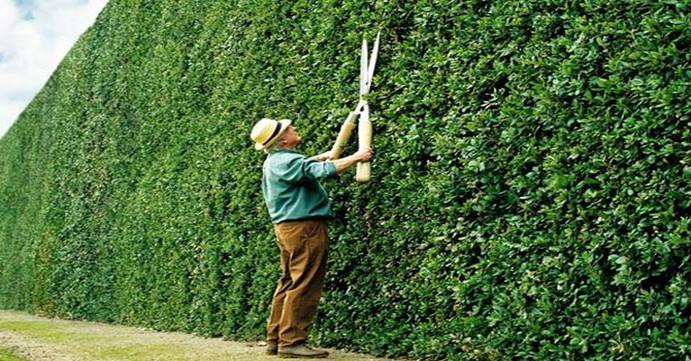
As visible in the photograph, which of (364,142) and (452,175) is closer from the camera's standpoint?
(452,175)

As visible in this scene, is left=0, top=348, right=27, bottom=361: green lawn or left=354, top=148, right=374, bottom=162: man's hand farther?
left=0, top=348, right=27, bottom=361: green lawn

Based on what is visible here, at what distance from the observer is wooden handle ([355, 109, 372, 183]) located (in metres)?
5.61

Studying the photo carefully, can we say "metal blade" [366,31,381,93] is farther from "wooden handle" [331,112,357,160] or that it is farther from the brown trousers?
the brown trousers

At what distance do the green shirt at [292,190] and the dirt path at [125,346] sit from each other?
40.3 inches

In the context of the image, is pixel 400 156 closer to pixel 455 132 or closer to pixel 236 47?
pixel 455 132

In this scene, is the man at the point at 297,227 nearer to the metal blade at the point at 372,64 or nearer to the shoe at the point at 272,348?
the shoe at the point at 272,348

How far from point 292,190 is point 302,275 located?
0.60 metres

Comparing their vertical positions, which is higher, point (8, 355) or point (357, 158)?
point (357, 158)

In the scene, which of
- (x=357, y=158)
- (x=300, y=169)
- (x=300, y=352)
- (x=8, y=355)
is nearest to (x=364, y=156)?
(x=357, y=158)

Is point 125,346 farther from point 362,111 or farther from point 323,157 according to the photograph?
point 362,111

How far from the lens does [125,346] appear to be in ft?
25.8

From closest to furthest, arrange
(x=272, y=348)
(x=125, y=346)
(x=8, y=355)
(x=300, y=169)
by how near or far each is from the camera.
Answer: (x=300, y=169)
(x=272, y=348)
(x=8, y=355)
(x=125, y=346)

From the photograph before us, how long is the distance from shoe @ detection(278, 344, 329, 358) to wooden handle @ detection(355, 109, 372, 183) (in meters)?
1.26

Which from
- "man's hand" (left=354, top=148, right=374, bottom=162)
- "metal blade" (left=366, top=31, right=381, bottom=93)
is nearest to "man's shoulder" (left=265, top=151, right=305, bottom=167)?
"man's hand" (left=354, top=148, right=374, bottom=162)
